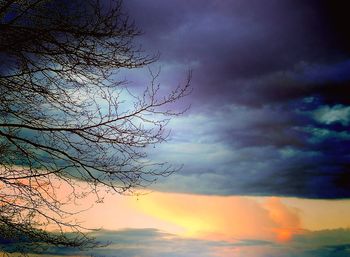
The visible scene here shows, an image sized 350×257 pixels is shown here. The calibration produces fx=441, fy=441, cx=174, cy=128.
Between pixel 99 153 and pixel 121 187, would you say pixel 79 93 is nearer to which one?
pixel 99 153

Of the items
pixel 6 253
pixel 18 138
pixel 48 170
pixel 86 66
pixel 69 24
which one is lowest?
pixel 6 253

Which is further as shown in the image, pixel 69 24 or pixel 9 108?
pixel 9 108

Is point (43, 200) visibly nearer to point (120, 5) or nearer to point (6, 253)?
point (6, 253)

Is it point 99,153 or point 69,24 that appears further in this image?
point 99,153

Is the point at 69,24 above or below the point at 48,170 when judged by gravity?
above

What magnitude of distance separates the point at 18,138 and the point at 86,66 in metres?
1.66

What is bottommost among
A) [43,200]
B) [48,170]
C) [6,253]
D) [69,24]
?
[6,253]

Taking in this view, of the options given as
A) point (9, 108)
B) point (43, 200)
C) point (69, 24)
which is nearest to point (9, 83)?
point (9, 108)

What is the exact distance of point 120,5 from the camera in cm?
698

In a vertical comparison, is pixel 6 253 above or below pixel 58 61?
below

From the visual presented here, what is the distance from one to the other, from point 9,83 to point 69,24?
1.42 meters

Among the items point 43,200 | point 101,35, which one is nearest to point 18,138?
point 43,200

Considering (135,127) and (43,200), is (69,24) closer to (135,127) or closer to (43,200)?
(135,127)

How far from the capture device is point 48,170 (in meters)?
7.37
